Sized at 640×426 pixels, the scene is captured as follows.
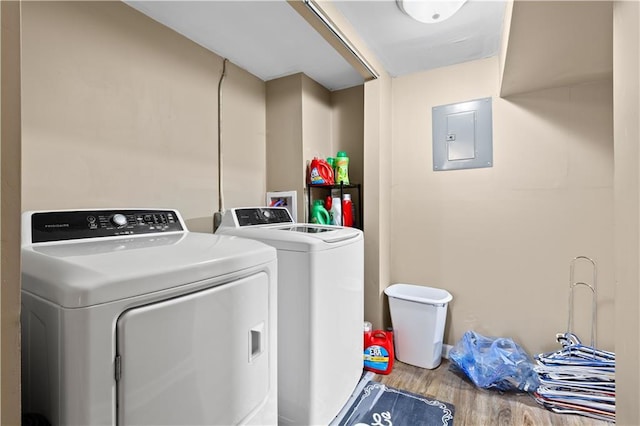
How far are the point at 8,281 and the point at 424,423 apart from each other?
1910 millimetres

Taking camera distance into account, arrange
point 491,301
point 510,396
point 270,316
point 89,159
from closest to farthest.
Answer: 1. point 270,316
2. point 89,159
3. point 510,396
4. point 491,301

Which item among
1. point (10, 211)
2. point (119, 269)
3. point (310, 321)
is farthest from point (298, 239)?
point (10, 211)

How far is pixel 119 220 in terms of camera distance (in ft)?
4.46

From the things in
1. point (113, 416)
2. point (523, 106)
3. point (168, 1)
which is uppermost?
point (168, 1)

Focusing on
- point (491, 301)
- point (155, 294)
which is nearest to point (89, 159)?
point (155, 294)

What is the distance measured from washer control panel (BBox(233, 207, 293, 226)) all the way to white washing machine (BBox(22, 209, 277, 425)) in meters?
0.75

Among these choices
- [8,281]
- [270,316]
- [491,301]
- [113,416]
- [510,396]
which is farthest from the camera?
[491,301]

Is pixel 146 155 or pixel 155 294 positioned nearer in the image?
pixel 155 294

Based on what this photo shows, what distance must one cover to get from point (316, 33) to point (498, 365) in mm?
2487

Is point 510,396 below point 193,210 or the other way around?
below

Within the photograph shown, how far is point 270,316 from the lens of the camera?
115cm

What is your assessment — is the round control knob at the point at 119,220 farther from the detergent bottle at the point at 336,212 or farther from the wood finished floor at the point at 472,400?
the wood finished floor at the point at 472,400

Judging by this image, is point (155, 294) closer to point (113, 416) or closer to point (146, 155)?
point (113, 416)

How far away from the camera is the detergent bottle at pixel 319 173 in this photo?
2.41 m
